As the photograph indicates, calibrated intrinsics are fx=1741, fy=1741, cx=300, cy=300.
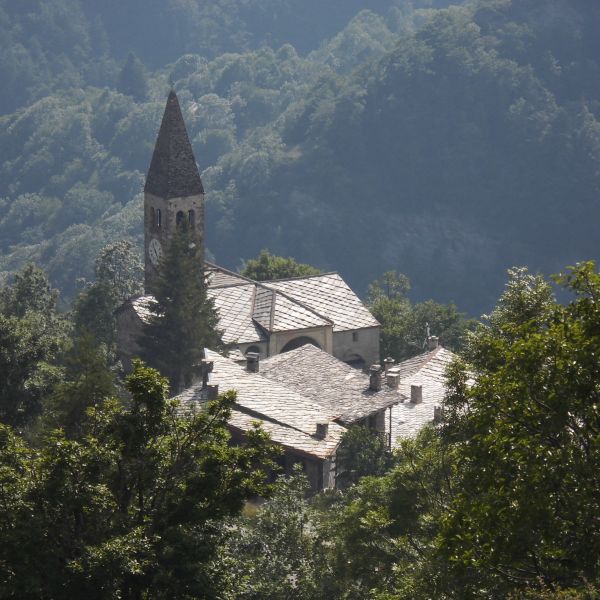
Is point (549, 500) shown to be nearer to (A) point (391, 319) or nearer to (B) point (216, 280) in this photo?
(B) point (216, 280)

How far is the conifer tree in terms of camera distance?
191 feet

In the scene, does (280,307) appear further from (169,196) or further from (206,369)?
(206,369)

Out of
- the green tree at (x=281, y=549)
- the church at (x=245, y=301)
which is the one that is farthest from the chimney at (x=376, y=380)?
the green tree at (x=281, y=549)

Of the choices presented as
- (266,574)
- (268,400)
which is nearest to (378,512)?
(266,574)

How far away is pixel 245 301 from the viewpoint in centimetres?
6091

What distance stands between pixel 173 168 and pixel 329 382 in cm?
1875

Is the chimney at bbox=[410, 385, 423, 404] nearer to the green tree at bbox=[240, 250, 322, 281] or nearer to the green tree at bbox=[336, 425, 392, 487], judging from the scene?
the green tree at bbox=[336, 425, 392, 487]

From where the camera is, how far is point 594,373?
16922mm

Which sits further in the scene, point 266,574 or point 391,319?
point 391,319

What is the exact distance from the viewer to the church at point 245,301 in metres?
58.9

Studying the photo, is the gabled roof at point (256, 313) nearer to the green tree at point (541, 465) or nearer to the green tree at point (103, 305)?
the green tree at point (103, 305)

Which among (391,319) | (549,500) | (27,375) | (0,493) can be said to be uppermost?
(549,500)

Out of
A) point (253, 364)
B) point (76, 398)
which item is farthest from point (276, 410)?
point (76, 398)

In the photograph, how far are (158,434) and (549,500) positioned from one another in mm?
7003
